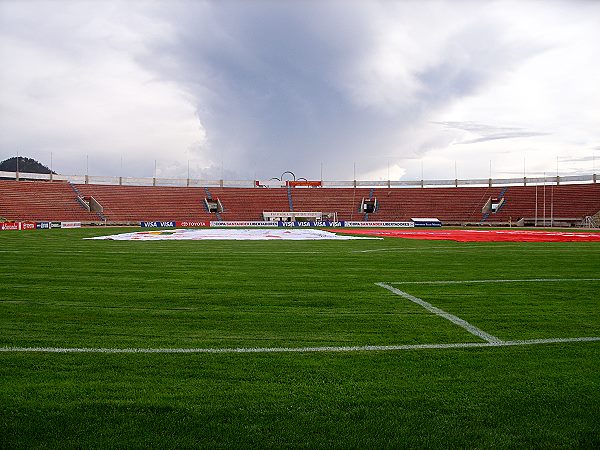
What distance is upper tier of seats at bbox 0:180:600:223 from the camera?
6738 centimetres

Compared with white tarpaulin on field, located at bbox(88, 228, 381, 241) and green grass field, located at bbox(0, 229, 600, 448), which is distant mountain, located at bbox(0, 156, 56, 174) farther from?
green grass field, located at bbox(0, 229, 600, 448)

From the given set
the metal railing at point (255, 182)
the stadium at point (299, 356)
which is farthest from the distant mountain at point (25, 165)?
the stadium at point (299, 356)

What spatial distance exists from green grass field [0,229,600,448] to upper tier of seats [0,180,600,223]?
63417 mm

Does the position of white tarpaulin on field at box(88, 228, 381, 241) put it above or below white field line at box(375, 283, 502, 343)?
above

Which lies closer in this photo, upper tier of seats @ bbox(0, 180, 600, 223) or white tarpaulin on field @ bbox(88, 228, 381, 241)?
white tarpaulin on field @ bbox(88, 228, 381, 241)

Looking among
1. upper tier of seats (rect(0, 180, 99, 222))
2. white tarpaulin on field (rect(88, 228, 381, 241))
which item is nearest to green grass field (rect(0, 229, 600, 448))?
white tarpaulin on field (rect(88, 228, 381, 241))

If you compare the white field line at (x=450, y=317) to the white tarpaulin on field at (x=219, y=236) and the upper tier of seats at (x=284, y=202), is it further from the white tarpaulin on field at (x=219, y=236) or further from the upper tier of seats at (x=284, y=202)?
the upper tier of seats at (x=284, y=202)

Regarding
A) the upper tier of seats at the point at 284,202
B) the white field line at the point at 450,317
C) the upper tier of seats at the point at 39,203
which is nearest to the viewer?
the white field line at the point at 450,317

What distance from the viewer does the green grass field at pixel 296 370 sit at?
3434 mm

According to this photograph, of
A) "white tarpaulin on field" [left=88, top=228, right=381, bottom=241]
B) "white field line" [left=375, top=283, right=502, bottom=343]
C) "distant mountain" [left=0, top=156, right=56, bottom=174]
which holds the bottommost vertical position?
"white field line" [left=375, top=283, right=502, bottom=343]

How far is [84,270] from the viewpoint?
12.2 metres

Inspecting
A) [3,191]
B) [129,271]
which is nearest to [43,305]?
[129,271]

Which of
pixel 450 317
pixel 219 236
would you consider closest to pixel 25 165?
pixel 219 236

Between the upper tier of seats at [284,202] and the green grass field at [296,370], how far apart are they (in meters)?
63.4
